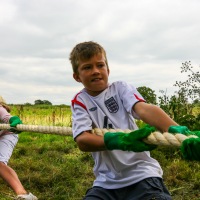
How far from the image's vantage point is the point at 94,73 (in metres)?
2.10

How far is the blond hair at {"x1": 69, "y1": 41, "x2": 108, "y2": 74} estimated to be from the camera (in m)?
2.14

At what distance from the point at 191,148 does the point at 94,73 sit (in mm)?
868

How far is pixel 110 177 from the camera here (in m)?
2.08

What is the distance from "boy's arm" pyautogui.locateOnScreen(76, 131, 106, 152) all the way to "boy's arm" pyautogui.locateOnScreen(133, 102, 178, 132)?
236mm

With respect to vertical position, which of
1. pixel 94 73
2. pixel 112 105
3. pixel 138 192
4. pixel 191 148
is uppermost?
pixel 94 73

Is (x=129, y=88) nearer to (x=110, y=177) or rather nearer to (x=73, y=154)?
(x=110, y=177)

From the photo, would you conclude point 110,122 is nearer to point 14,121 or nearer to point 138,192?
point 138,192

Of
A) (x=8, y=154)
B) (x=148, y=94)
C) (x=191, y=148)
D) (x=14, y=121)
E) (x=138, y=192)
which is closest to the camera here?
(x=191, y=148)

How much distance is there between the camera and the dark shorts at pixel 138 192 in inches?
77.6

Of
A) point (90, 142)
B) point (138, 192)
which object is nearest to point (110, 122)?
point (90, 142)

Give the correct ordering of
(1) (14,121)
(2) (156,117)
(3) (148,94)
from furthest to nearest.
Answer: (3) (148,94) < (1) (14,121) < (2) (156,117)

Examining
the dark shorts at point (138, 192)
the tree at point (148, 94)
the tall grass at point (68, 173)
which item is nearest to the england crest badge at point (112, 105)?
the dark shorts at point (138, 192)

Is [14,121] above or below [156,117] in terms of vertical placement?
above

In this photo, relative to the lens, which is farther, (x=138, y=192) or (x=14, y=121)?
(x=14, y=121)
